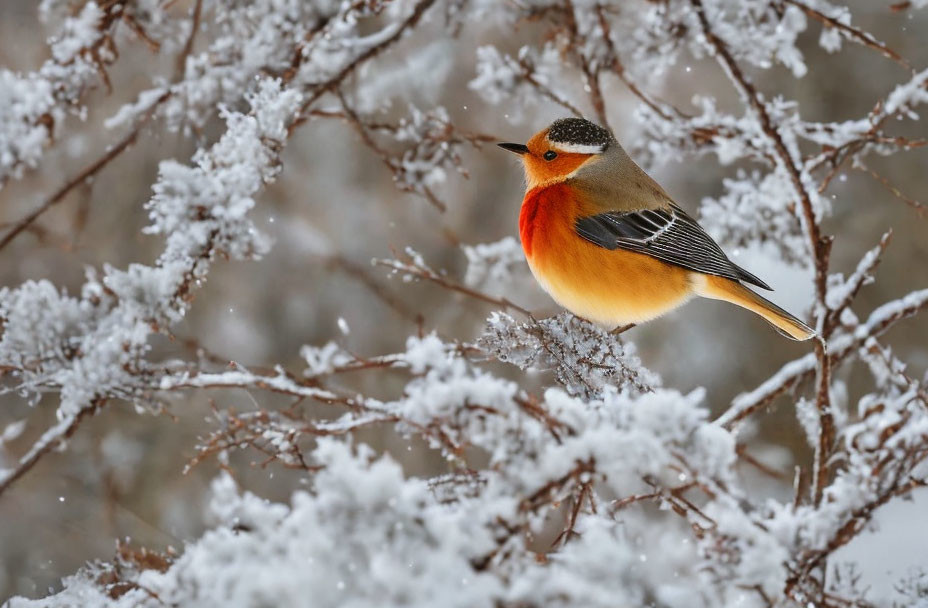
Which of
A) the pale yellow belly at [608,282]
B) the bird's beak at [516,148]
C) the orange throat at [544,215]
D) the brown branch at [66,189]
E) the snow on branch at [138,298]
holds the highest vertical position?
the bird's beak at [516,148]

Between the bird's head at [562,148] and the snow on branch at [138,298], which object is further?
the bird's head at [562,148]

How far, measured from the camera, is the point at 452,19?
3922 mm

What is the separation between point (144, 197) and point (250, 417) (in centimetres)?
412

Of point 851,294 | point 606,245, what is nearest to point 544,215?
point 606,245

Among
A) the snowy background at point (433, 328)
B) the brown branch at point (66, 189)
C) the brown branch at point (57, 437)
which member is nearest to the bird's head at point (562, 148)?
the snowy background at point (433, 328)

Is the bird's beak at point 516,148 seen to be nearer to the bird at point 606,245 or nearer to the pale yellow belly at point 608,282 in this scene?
the bird at point 606,245

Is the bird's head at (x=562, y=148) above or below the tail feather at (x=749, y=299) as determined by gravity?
above

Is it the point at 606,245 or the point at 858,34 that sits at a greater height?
the point at 858,34

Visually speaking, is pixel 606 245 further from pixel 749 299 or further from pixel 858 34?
pixel 858 34

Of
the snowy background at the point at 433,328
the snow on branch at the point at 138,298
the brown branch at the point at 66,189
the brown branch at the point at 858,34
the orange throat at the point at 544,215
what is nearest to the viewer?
the snowy background at the point at 433,328

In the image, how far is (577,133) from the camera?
334 cm

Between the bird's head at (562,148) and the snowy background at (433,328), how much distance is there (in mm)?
264

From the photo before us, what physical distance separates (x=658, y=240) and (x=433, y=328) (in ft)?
5.00

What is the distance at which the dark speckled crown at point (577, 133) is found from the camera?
131 inches
